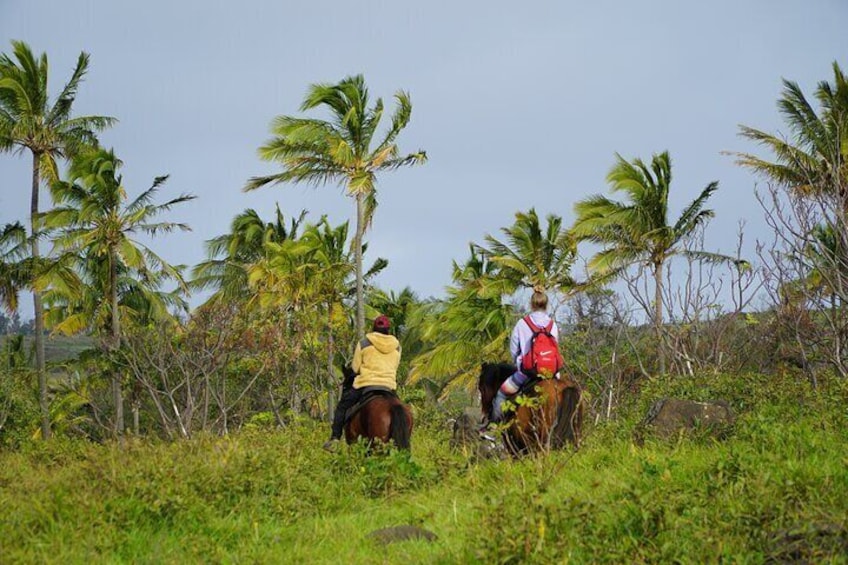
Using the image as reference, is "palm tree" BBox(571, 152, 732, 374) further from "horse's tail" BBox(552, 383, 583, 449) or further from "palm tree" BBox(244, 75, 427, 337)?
"horse's tail" BBox(552, 383, 583, 449)

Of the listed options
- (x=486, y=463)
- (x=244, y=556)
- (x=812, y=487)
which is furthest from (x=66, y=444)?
(x=812, y=487)

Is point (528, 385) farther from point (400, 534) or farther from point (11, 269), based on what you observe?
point (11, 269)

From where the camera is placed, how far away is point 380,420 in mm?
10305

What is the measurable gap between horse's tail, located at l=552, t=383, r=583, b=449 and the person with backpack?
292 mm

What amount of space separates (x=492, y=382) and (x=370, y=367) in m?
1.50

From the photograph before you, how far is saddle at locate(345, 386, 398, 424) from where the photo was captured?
34.6 ft

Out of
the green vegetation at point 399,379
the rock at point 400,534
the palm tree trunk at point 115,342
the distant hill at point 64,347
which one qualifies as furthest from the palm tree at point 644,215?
the distant hill at point 64,347

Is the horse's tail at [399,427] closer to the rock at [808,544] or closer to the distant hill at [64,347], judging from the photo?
the rock at [808,544]

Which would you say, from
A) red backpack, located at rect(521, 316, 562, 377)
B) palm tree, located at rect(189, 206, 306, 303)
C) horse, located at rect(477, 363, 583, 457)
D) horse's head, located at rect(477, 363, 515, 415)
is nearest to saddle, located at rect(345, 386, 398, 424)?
Result: horse's head, located at rect(477, 363, 515, 415)

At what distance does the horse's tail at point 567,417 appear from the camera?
32.4 feet

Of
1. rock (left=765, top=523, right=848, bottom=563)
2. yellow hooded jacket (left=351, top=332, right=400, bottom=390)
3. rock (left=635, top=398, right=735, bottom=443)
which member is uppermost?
yellow hooded jacket (left=351, top=332, right=400, bottom=390)

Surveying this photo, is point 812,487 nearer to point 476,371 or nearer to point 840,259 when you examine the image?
point 840,259

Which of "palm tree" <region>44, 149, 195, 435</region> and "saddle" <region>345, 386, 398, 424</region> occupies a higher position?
"palm tree" <region>44, 149, 195, 435</region>

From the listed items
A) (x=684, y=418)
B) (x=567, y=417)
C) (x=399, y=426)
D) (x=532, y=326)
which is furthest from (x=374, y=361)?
(x=684, y=418)
